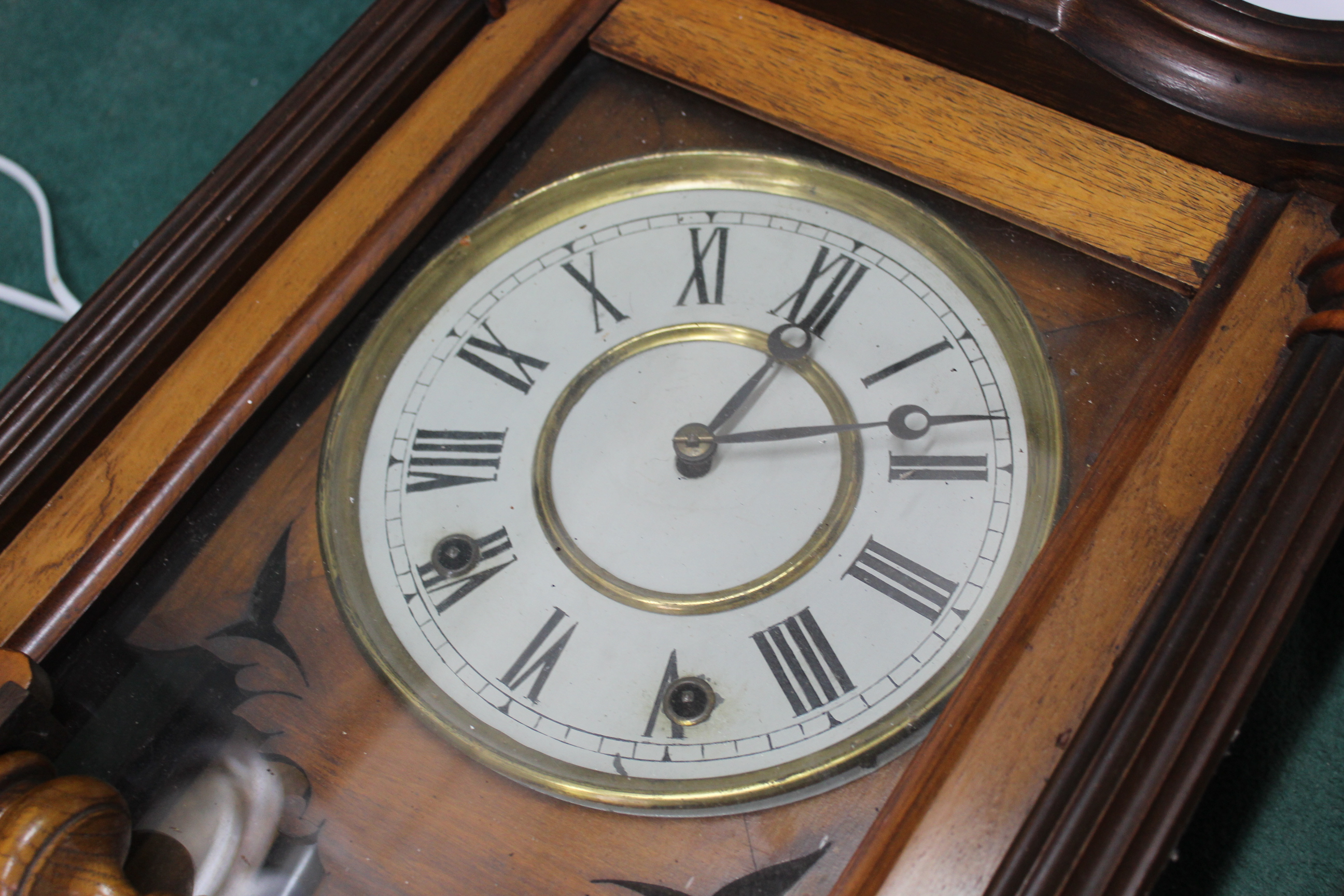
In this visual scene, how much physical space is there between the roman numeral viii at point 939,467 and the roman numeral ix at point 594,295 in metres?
0.25

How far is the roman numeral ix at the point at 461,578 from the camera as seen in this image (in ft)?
2.87

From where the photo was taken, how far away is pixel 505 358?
958 mm

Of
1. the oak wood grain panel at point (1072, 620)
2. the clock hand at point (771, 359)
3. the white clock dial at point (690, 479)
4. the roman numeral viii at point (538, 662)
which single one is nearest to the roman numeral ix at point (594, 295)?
the white clock dial at point (690, 479)

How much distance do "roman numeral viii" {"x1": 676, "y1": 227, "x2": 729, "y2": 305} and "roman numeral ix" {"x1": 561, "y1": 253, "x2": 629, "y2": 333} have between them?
5cm

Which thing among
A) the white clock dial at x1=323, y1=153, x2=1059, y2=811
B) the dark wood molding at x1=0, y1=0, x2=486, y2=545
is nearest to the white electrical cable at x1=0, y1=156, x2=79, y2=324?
the dark wood molding at x1=0, y1=0, x2=486, y2=545

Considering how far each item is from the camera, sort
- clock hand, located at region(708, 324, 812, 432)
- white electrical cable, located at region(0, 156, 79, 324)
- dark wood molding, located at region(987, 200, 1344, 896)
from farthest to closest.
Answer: white electrical cable, located at region(0, 156, 79, 324) → clock hand, located at region(708, 324, 812, 432) → dark wood molding, located at region(987, 200, 1344, 896)

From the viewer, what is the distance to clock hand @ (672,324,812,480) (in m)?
0.89

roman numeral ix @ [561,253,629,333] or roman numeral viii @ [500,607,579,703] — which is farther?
roman numeral ix @ [561,253,629,333]

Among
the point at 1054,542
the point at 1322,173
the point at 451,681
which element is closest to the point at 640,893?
the point at 451,681

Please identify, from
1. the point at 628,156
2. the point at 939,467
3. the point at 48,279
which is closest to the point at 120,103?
the point at 48,279

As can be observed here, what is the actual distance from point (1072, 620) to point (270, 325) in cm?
62

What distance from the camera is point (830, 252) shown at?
3.12ft

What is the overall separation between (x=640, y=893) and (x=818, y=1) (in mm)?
701

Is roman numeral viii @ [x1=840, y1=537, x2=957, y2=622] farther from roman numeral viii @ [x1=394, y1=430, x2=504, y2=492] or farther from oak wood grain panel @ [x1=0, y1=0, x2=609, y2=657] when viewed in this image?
oak wood grain panel @ [x1=0, y1=0, x2=609, y2=657]
